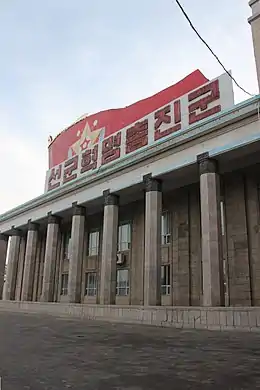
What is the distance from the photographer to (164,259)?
2161cm

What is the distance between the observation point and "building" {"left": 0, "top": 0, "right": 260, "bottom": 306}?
16391 millimetres

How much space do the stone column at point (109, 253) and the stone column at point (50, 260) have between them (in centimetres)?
634

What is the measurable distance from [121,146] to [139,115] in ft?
12.4

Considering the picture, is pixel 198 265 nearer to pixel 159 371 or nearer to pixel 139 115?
pixel 139 115

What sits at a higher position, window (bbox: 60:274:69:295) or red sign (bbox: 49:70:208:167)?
red sign (bbox: 49:70:208:167)

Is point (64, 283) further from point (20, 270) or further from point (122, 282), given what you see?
point (122, 282)

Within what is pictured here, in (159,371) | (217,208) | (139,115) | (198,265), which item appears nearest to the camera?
(159,371)

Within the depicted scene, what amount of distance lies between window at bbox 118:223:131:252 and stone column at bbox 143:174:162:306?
613cm

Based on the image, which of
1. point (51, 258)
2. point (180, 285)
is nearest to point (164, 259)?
point (180, 285)

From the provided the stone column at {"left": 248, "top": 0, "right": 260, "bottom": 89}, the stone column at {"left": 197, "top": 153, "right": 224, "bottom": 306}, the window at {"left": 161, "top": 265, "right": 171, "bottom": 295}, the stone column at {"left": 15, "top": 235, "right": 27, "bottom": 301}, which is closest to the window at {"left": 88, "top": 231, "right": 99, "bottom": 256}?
the window at {"left": 161, "top": 265, "right": 171, "bottom": 295}

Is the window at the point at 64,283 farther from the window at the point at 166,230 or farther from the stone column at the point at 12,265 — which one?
the window at the point at 166,230

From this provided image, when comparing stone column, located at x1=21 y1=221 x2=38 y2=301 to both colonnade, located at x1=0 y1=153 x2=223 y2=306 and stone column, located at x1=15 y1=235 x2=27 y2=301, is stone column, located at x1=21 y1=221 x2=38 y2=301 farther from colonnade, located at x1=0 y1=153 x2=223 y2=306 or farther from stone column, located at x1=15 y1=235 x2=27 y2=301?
stone column, located at x1=15 y1=235 x2=27 y2=301

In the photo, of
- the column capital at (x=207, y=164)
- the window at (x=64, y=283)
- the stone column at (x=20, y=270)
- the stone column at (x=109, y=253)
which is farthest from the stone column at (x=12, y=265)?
the column capital at (x=207, y=164)

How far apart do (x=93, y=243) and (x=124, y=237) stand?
3.45 m
